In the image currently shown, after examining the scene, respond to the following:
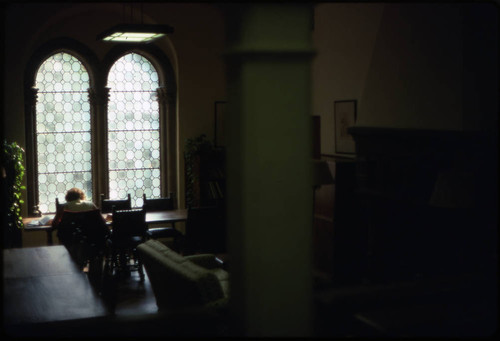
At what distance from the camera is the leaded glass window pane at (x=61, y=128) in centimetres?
917

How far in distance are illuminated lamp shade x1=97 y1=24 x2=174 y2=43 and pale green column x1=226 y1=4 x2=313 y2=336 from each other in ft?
14.4

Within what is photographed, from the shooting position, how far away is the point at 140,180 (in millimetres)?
9836

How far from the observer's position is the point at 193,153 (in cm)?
921

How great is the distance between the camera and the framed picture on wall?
800 cm

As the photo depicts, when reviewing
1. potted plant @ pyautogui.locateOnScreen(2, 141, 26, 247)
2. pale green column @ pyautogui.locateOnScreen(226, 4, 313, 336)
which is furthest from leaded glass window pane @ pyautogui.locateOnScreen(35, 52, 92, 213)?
pale green column @ pyautogui.locateOnScreen(226, 4, 313, 336)

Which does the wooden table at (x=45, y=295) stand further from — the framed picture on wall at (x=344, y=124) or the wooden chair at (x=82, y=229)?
the framed picture on wall at (x=344, y=124)

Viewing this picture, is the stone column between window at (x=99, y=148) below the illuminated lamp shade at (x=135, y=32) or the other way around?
below

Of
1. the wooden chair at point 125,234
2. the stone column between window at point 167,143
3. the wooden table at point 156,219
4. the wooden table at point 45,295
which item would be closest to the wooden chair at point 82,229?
the wooden chair at point 125,234

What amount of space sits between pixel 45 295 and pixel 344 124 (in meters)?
4.94

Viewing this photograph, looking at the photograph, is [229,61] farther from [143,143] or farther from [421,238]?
[143,143]

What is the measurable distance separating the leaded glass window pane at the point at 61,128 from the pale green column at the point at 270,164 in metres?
7.26

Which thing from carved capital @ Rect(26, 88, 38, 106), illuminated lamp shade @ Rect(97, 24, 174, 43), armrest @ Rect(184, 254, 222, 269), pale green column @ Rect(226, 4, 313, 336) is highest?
illuminated lamp shade @ Rect(97, 24, 174, 43)

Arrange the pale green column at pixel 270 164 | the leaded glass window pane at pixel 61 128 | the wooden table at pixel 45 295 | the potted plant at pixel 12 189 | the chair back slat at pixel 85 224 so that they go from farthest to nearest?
1. the leaded glass window pane at pixel 61 128
2. the potted plant at pixel 12 189
3. the chair back slat at pixel 85 224
4. the wooden table at pixel 45 295
5. the pale green column at pixel 270 164

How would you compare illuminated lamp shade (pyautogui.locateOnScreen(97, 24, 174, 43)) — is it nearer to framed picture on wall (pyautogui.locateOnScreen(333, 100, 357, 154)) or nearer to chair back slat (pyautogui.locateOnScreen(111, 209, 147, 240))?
chair back slat (pyautogui.locateOnScreen(111, 209, 147, 240))
